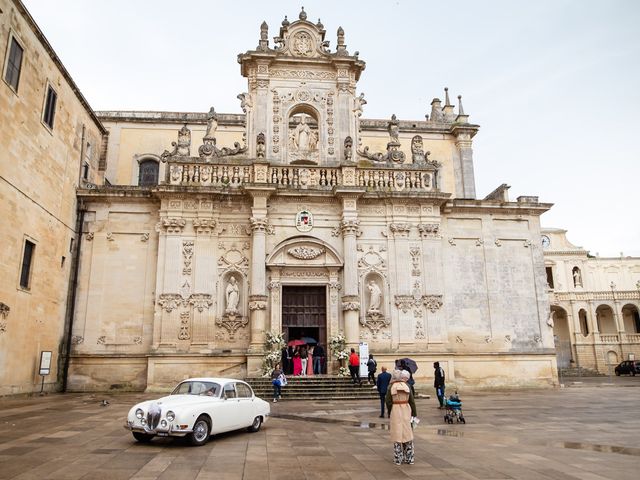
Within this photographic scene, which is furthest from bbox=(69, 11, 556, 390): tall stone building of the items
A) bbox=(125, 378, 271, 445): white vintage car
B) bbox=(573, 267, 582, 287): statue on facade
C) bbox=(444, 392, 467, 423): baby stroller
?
bbox=(573, 267, 582, 287): statue on facade

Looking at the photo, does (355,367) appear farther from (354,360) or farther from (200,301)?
(200,301)

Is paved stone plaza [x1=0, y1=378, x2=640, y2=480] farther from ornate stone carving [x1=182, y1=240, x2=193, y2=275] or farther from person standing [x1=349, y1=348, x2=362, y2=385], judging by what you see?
ornate stone carving [x1=182, y1=240, x2=193, y2=275]

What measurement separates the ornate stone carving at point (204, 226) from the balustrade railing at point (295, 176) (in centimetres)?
179

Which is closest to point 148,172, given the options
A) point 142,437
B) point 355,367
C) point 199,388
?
point 355,367

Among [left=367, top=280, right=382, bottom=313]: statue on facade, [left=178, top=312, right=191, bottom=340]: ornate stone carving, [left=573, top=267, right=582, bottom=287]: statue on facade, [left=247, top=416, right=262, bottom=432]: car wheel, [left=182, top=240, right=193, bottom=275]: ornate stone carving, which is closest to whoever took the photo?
[left=247, top=416, right=262, bottom=432]: car wheel

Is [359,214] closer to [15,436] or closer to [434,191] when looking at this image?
[434,191]

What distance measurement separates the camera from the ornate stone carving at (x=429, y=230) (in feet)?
87.5

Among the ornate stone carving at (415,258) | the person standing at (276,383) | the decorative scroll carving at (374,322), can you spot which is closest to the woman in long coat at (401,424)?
the person standing at (276,383)

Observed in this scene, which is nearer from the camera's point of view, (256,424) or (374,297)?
(256,424)

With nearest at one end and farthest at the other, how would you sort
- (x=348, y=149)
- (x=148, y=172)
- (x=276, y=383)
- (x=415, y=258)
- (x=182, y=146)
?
(x=276, y=383) → (x=182, y=146) → (x=415, y=258) → (x=348, y=149) → (x=148, y=172)

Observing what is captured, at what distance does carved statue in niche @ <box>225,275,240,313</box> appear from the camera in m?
24.7

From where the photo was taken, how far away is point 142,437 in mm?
10984

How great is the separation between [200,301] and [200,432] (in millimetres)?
14143

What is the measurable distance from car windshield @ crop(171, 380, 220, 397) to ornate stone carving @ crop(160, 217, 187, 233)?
14.0m
